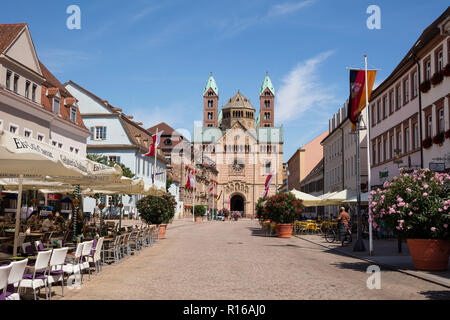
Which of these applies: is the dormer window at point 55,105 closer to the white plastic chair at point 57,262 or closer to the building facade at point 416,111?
the building facade at point 416,111

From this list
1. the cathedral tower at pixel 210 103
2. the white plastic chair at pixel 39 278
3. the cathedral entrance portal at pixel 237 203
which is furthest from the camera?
the cathedral tower at pixel 210 103

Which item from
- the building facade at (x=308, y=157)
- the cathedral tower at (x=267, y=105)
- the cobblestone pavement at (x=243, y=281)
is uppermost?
the cathedral tower at (x=267, y=105)

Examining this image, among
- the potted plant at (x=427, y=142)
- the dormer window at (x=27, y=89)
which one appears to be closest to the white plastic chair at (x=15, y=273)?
the potted plant at (x=427, y=142)

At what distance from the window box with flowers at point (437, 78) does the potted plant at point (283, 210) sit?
10.1 meters

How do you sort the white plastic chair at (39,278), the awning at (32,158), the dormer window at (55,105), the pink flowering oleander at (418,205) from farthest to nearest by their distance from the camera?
the dormer window at (55,105) → the pink flowering oleander at (418,205) → the awning at (32,158) → the white plastic chair at (39,278)

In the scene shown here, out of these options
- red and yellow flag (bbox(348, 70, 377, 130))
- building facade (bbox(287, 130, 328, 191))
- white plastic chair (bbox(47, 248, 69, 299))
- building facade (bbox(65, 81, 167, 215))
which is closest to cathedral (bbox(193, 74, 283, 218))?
building facade (bbox(287, 130, 328, 191))

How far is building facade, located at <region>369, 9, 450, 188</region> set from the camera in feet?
81.3

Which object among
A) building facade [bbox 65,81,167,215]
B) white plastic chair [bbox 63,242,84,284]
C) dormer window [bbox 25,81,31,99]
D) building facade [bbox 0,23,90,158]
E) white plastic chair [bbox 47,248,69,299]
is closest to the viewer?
white plastic chair [bbox 47,248,69,299]

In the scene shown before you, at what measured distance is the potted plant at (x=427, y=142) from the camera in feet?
85.0

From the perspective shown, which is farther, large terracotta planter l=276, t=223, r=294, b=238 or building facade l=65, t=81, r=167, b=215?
building facade l=65, t=81, r=167, b=215

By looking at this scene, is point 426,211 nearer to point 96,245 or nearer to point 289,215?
point 96,245

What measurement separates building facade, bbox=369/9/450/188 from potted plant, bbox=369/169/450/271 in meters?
6.38

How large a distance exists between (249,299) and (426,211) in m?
6.42

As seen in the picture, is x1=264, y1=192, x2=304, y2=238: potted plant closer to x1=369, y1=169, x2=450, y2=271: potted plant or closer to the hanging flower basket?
the hanging flower basket
